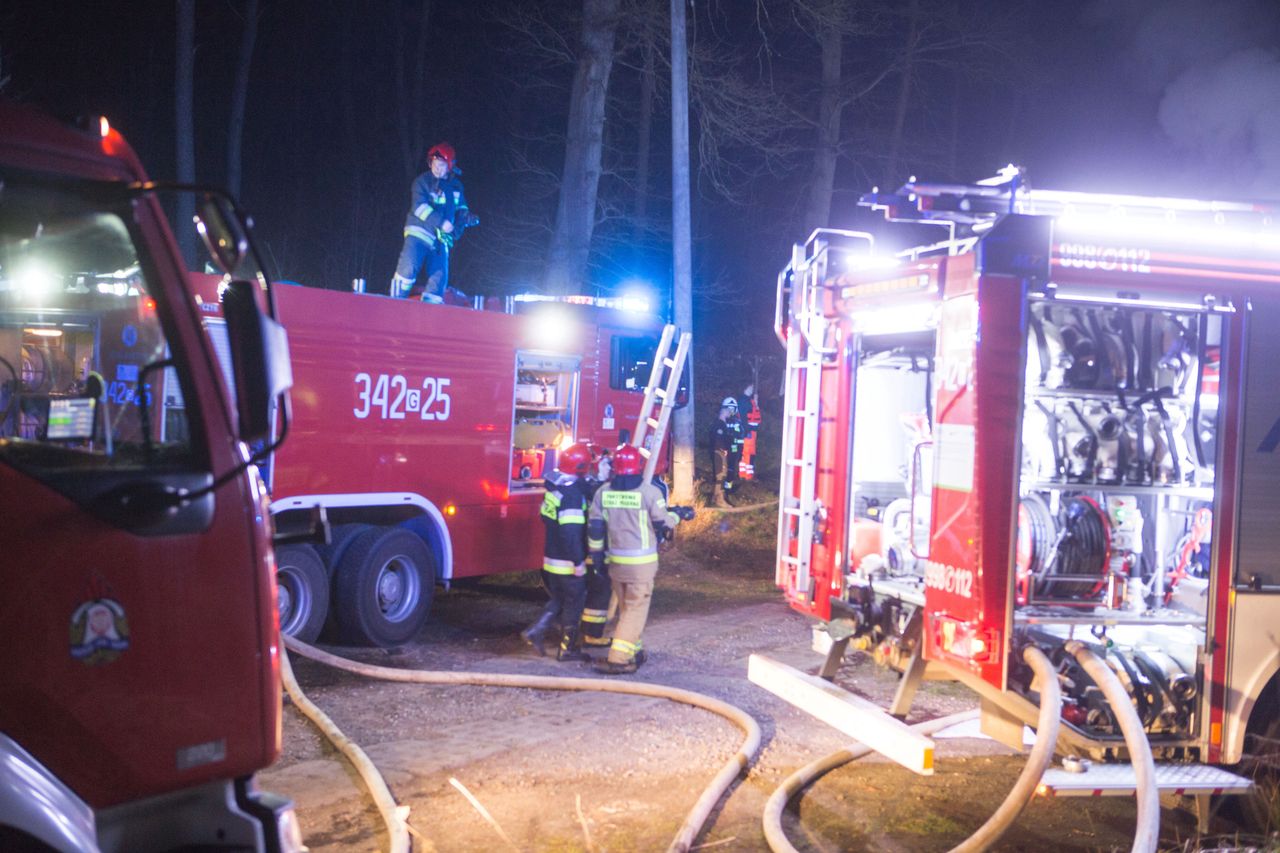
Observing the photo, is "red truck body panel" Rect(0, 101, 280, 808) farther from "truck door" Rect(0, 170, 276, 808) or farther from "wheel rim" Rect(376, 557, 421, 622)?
"wheel rim" Rect(376, 557, 421, 622)

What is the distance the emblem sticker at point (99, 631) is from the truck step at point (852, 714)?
3.30 meters

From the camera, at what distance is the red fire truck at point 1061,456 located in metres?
4.73

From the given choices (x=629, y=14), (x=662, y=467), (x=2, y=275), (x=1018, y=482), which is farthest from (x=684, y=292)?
(x=2, y=275)

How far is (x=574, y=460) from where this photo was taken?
8023 mm

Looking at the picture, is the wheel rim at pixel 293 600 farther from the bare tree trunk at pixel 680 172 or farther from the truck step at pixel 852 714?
the bare tree trunk at pixel 680 172

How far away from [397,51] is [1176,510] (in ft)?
80.0

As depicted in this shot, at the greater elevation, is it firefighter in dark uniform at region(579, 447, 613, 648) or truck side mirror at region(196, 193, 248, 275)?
truck side mirror at region(196, 193, 248, 275)

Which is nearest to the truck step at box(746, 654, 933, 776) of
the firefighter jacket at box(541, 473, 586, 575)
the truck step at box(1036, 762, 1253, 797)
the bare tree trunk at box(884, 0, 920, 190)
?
the truck step at box(1036, 762, 1253, 797)

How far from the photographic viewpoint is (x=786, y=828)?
5.12 m

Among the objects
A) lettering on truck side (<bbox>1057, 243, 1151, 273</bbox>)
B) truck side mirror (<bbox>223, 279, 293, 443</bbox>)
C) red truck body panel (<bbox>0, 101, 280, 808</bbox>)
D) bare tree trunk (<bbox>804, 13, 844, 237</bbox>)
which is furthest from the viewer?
bare tree trunk (<bbox>804, 13, 844, 237</bbox>)

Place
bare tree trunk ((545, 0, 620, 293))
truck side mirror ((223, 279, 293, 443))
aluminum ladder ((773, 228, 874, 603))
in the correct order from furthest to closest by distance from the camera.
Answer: bare tree trunk ((545, 0, 620, 293))
aluminum ladder ((773, 228, 874, 603))
truck side mirror ((223, 279, 293, 443))

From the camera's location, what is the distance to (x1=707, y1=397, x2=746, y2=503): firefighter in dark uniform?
16.1 meters

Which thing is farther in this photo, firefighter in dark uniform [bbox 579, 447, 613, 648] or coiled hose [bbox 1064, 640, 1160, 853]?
firefighter in dark uniform [bbox 579, 447, 613, 648]

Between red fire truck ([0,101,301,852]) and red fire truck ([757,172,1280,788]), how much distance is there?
3137 mm
